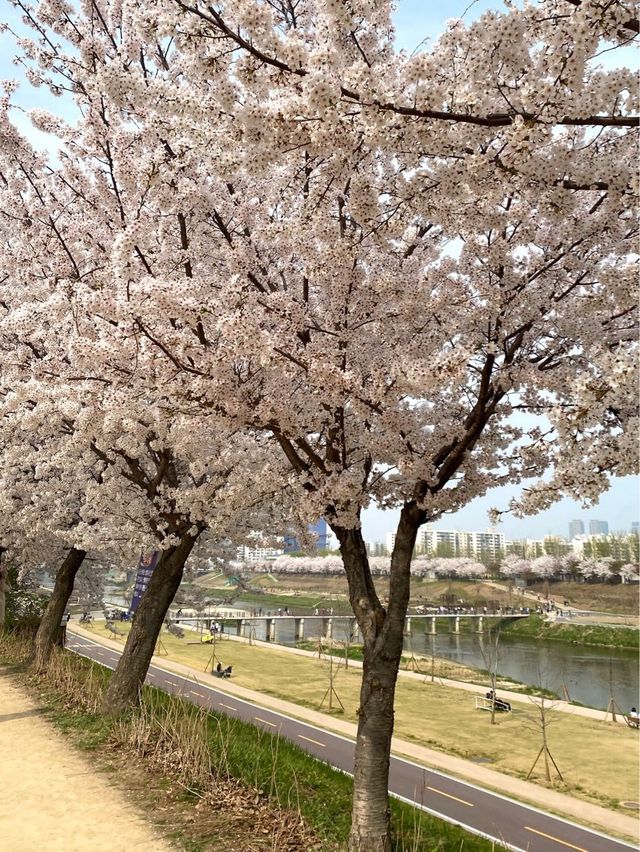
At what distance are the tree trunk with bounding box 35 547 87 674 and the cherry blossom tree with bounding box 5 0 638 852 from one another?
10.5 metres

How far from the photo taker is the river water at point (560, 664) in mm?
39062

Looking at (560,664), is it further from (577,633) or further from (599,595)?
(599,595)

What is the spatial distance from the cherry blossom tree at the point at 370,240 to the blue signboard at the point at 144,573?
19.9ft

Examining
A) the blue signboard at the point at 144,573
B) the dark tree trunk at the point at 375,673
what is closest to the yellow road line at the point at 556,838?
the dark tree trunk at the point at 375,673

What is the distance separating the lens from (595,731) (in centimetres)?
2725

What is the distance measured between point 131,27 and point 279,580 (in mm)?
142041

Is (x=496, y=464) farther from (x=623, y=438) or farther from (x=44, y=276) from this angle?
(x=44, y=276)

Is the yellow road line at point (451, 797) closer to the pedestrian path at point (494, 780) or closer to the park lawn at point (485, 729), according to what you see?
the pedestrian path at point (494, 780)

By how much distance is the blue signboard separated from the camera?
12.6m

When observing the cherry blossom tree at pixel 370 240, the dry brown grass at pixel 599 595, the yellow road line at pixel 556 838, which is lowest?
the yellow road line at pixel 556 838

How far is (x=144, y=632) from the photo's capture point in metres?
11.1

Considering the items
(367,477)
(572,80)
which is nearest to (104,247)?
(367,477)

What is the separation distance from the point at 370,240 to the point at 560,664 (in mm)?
53797

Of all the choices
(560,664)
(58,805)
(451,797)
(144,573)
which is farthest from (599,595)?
(58,805)
